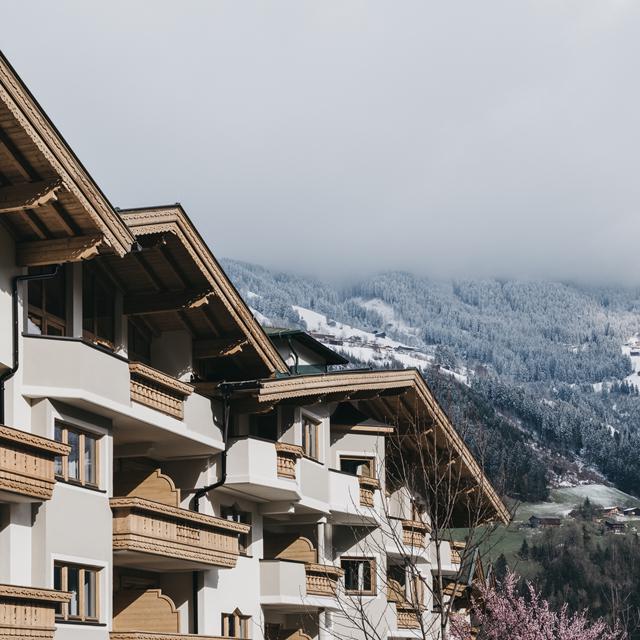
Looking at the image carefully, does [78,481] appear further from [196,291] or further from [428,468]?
[428,468]

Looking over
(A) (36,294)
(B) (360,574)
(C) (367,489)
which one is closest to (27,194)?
(A) (36,294)

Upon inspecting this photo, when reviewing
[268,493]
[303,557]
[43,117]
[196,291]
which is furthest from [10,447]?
[303,557]

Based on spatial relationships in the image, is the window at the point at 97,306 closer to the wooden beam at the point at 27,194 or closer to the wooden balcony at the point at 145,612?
the wooden beam at the point at 27,194

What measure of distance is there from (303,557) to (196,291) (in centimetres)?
992

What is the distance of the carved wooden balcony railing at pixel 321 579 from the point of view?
3700 centimetres

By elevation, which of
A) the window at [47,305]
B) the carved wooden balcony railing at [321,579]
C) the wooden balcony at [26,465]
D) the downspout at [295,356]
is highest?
the downspout at [295,356]

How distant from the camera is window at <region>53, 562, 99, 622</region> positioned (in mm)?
25234

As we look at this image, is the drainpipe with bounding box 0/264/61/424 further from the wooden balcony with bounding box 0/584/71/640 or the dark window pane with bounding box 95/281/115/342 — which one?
the dark window pane with bounding box 95/281/115/342

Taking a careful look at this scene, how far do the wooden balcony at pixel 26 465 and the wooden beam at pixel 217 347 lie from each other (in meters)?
8.45

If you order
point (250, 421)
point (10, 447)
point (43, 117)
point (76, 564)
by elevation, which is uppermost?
point (43, 117)

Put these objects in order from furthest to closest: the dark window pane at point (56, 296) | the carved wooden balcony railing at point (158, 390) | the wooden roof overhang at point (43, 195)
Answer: the carved wooden balcony railing at point (158, 390)
the dark window pane at point (56, 296)
the wooden roof overhang at point (43, 195)

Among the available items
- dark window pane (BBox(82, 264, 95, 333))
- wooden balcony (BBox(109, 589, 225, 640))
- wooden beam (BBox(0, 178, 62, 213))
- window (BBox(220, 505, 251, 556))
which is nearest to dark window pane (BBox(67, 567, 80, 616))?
wooden balcony (BBox(109, 589, 225, 640))

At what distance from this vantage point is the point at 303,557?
37812 mm

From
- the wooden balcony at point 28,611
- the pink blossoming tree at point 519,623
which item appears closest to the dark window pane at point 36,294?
the wooden balcony at point 28,611
